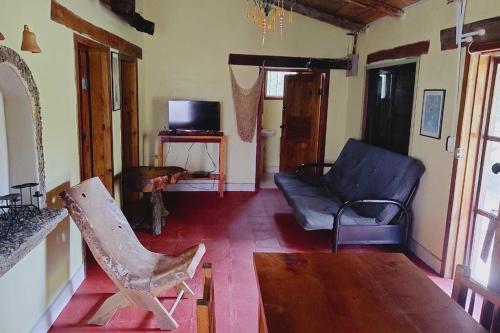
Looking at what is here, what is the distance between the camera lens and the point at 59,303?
8.45ft

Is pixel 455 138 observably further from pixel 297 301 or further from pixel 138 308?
pixel 138 308

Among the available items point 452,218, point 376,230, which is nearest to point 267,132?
point 376,230

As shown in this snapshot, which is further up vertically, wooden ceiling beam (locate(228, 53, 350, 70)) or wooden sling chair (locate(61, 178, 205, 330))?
wooden ceiling beam (locate(228, 53, 350, 70))

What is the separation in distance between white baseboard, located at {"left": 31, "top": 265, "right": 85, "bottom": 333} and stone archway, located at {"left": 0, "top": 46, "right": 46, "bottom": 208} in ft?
2.31

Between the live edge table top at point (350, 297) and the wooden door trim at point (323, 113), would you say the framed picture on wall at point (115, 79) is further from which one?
the wooden door trim at point (323, 113)

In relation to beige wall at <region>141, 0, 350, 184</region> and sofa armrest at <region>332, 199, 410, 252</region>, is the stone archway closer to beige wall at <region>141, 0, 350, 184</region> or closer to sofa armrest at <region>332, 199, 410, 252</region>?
sofa armrest at <region>332, 199, 410, 252</region>

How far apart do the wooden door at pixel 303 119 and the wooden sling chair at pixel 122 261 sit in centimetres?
351

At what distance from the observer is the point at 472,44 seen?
2.84 meters

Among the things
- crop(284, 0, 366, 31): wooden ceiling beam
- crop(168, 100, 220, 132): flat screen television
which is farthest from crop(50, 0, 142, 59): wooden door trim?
crop(284, 0, 366, 31): wooden ceiling beam

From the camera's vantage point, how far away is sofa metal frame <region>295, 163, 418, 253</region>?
339cm

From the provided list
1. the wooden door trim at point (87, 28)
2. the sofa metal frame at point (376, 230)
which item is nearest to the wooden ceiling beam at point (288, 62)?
the wooden door trim at point (87, 28)

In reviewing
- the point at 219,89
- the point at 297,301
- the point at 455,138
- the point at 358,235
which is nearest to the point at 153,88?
the point at 219,89

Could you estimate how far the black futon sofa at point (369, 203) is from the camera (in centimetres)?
345

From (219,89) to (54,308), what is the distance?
3738 mm
